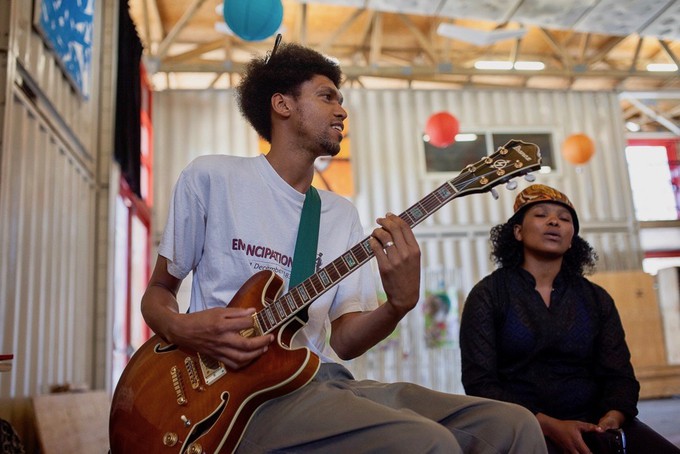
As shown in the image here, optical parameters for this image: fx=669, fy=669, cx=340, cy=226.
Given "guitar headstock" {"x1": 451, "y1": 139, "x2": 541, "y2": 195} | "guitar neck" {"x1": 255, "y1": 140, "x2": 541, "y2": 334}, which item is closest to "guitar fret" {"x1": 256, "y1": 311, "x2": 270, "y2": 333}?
"guitar neck" {"x1": 255, "y1": 140, "x2": 541, "y2": 334}

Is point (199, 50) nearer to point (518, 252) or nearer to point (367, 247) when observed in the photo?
point (518, 252)

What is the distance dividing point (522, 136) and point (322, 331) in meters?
9.52

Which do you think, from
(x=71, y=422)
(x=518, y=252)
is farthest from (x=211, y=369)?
(x=71, y=422)

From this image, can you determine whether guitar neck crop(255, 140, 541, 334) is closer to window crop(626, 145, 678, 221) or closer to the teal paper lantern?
the teal paper lantern

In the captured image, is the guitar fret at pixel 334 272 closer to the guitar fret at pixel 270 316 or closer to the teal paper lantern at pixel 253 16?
the guitar fret at pixel 270 316

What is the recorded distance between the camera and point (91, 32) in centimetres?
574

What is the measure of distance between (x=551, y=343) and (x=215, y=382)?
1.37 m

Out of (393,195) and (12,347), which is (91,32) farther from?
(393,195)

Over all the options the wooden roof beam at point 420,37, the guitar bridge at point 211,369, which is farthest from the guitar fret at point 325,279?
the wooden roof beam at point 420,37

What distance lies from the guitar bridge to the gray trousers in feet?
0.45

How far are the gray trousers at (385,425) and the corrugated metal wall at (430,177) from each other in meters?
8.17

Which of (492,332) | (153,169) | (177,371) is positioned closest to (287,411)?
(177,371)

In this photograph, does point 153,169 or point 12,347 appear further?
point 153,169

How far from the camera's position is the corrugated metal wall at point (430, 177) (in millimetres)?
9984
